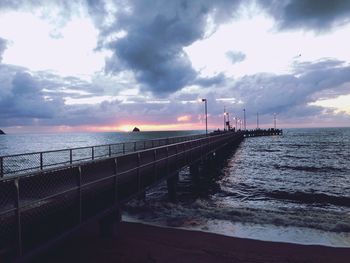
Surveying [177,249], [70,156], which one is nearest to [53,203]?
[177,249]

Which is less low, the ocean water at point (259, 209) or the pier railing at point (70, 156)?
the pier railing at point (70, 156)

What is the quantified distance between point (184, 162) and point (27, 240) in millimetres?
→ 13941

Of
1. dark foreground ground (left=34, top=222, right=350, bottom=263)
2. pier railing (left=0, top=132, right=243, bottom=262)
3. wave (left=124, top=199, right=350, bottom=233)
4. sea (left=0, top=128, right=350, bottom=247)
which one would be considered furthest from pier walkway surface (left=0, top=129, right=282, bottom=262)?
sea (left=0, top=128, right=350, bottom=247)

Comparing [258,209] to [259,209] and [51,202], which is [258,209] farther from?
[51,202]

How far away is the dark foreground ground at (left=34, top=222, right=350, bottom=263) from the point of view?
8.17m

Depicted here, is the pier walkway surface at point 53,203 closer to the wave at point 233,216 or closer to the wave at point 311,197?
the wave at point 233,216

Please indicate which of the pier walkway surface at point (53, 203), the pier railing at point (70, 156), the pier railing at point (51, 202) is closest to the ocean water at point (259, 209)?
the pier walkway surface at point (53, 203)

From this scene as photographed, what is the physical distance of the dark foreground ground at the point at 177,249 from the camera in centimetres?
817

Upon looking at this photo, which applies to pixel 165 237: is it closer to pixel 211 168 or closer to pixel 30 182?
pixel 30 182

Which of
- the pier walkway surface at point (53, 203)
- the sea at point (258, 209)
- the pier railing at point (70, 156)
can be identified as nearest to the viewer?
the pier walkway surface at point (53, 203)

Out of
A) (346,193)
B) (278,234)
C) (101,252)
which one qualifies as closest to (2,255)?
(101,252)

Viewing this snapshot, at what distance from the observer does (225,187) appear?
75.9 ft

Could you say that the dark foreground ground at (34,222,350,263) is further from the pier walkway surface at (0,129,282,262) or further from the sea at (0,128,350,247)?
the sea at (0,128,350,247)

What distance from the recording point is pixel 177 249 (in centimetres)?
902
